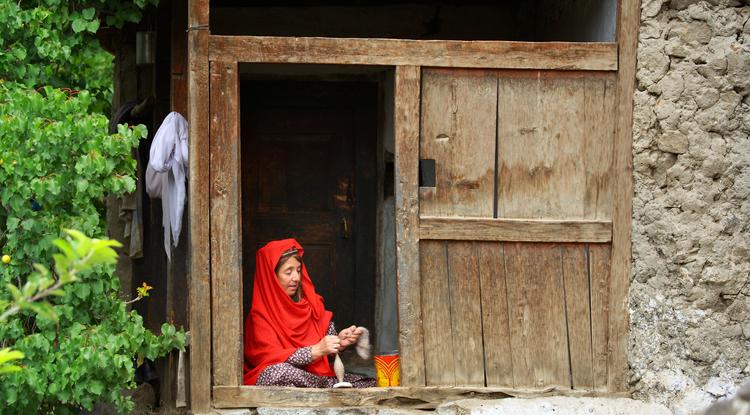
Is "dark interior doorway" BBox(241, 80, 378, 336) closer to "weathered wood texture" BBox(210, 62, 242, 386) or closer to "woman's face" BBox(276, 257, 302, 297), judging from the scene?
"woman's face" BBox(276, 257, 302, 297)

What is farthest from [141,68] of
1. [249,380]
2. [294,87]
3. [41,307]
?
[41,307]

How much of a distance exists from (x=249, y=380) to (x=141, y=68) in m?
2.23

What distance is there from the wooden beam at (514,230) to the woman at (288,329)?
67cm

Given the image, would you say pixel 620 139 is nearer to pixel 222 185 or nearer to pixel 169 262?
pixel 222 185

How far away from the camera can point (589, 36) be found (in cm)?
657

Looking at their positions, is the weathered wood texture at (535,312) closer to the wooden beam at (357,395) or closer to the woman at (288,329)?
the wooden beam at (357,395)

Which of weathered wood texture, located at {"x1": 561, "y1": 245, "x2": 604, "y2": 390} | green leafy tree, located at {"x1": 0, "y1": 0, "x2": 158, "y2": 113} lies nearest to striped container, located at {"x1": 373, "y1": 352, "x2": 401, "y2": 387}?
weathered wood texture, located at {"x1": 561, "y1": 245, "x2": 604, "y2": 390}

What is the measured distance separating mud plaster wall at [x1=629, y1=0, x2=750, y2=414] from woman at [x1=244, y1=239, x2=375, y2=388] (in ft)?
4.77

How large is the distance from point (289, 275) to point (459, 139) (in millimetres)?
1168

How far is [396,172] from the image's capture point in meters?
5.91

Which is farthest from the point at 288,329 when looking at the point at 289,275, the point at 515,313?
the point at 515,313

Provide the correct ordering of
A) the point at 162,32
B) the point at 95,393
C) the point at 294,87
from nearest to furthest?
the point at 95,393 → the point at 162,32 → the point at 294,87

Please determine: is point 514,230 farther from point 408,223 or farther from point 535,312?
point 408,223

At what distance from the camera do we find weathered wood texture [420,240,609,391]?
19.7 ft
